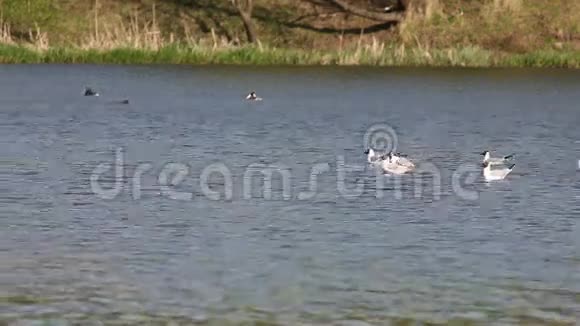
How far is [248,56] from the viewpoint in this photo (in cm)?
4478

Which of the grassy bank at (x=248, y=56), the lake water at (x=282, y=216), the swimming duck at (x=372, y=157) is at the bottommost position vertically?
the lake water at (x=282, y=216)


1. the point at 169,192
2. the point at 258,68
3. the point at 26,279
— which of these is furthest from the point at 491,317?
the point at 258,68

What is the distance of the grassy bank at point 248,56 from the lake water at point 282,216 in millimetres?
10528

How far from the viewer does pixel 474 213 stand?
17812mm

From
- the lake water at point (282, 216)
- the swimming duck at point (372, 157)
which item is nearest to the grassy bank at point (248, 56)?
the lake water at point (282, 216)

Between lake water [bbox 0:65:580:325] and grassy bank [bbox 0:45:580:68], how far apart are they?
10.5 meters

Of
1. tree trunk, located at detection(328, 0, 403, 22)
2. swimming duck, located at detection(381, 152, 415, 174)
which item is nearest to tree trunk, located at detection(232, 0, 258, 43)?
tree trunk, located at detection(328, 0, 403, 22)

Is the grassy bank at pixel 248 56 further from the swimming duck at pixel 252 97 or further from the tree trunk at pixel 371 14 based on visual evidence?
the swimming duck at pixel 252 97

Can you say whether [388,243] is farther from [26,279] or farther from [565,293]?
[26,279]

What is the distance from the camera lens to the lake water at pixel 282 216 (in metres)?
12.8

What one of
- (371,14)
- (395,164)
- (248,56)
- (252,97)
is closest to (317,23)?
(371,14)

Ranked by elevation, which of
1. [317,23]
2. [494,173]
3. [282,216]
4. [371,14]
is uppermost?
[371,14]

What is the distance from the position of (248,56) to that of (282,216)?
27713mm

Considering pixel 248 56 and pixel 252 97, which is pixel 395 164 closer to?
pixel 252 97
